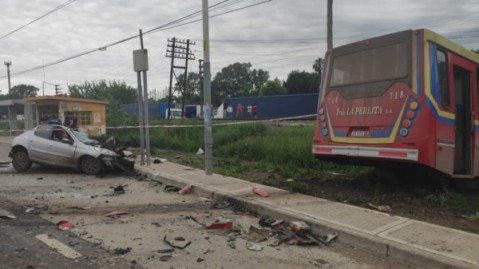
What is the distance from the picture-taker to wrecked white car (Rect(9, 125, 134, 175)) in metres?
12.5

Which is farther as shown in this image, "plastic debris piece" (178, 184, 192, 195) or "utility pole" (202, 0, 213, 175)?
"utility pole" (202, 0, 213, 175)

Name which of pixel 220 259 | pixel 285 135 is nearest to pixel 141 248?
pixel 220 259

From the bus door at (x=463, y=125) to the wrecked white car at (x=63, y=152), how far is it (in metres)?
8.07

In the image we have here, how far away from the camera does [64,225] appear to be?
6.80 m

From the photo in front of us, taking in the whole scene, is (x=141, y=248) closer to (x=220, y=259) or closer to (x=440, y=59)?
(x=220, y=259)

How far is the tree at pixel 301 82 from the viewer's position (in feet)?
263

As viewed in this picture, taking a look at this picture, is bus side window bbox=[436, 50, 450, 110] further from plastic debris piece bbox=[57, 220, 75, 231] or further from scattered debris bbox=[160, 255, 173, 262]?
plastic debris piece bbox=[57, 220, 75, 231]

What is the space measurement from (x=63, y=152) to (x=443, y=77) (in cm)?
959

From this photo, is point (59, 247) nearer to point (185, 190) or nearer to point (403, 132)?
point (185, 190)

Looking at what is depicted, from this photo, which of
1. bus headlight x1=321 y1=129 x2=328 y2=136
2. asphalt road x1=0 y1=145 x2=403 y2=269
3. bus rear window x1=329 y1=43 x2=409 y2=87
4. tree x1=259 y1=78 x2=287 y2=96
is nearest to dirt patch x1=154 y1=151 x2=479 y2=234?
bus headlight x1=321 y1=129 x2=328 y2=136

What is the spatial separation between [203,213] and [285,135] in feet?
27.5

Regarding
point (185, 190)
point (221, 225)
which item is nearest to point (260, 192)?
point (185, 190)

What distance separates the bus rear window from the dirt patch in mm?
2133

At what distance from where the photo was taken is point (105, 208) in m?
8.19
